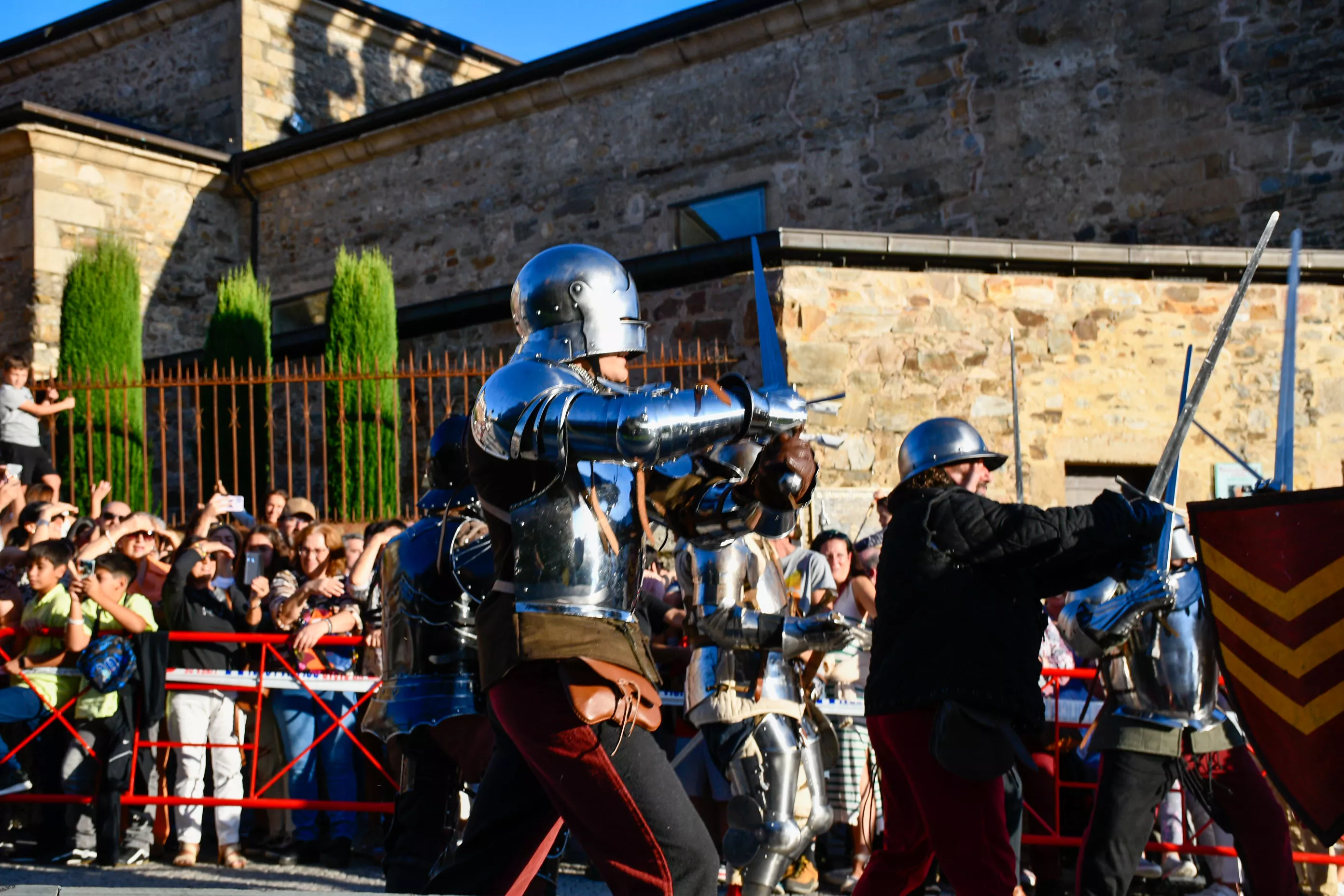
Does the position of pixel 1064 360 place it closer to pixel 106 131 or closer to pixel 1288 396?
pixel 1288 396

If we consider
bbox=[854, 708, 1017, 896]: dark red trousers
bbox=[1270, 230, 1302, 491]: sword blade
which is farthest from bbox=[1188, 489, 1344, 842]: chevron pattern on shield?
bbox=[854, 708, 1017, 896]: dark red trousers

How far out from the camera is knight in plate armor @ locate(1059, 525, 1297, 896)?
14.7ft

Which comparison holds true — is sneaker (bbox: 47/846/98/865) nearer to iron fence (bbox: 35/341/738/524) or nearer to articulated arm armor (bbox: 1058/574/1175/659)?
iron fence (bbox: 35/341/738/524)

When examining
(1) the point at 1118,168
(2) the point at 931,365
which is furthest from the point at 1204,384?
(1) the point at 1118,168

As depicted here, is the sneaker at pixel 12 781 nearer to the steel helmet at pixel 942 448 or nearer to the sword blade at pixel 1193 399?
the steel helmet at pixel 942 448

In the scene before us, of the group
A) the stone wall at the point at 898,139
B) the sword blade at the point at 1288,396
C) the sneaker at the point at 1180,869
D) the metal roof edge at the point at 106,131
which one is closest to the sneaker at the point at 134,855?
the sneaker at the point at 1180,869

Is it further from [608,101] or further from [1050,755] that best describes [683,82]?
[1050,755]

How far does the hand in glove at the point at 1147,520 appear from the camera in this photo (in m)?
3.72

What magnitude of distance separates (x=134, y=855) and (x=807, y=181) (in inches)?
378

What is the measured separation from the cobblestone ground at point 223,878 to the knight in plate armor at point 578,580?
101 inches

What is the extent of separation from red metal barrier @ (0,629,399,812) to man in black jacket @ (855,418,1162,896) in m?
2.74

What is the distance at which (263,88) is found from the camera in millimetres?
19141

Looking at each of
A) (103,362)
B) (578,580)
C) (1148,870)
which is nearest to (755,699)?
(578,580)

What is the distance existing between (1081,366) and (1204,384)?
5374mm
